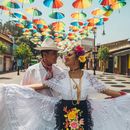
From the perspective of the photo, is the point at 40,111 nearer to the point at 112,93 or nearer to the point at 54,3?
the point at 112,93

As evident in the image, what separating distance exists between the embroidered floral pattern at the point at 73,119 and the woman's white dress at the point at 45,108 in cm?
21

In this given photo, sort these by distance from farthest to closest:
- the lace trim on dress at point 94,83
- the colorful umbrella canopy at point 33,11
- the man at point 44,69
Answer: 1. the colorful umbrella canopy at point 33,11
2. the man at point 44,69
3. the lace trim on dress at point 94,83

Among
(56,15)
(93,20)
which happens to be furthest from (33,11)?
(93,20)

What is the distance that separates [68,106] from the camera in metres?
3.84

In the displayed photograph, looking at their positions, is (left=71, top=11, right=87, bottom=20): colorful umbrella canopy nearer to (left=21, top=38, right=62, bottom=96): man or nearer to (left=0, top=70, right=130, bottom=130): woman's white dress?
(left=21, top=38, right=62, bottom=96): man

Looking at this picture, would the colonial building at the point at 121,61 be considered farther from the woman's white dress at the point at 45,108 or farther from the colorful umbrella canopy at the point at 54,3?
the woman's white dress at the point at 45,108

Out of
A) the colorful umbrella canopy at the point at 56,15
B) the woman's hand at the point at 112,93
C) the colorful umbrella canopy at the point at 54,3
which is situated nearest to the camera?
the woman's hand at the point at 112,93

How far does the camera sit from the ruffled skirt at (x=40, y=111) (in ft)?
13.3

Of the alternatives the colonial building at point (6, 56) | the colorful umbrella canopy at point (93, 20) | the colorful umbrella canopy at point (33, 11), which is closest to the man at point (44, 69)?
the colorful umbrella canopy at point (33, 11)

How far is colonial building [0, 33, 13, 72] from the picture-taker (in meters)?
51.2

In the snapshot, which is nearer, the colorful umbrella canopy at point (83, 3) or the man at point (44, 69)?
the man at point (44, 69)

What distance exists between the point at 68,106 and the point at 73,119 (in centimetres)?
18

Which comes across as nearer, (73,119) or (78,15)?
(73,119)

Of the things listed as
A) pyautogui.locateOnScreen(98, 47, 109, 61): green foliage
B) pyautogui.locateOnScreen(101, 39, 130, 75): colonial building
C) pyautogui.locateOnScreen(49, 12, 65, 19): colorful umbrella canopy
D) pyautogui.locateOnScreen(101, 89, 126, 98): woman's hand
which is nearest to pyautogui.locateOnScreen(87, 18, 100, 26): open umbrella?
pyautogui.locateOnScreen(49, 12, 65, 19): colorful umbrella canopy
